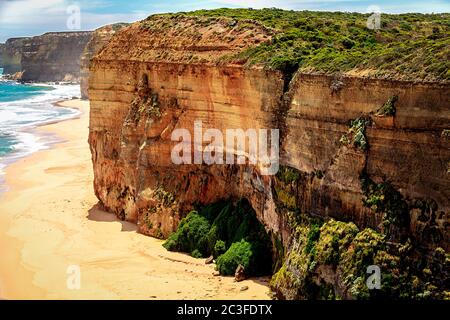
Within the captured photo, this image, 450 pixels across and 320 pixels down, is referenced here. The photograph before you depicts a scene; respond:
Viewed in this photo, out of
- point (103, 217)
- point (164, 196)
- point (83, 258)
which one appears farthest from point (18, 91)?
point (83, 258)

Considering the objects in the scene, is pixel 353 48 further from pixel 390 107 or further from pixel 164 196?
pixel 164 196

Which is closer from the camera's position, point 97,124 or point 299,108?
point 299,108

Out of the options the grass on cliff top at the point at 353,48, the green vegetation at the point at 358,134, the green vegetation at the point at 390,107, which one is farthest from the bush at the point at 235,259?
the green vegetation at the point at 390,107

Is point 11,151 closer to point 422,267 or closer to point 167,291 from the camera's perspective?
point 167,291

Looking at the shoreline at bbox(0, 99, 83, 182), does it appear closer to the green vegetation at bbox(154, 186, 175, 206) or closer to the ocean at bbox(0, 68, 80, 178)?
the ocean at bbox(0, 68, 80, 178)
